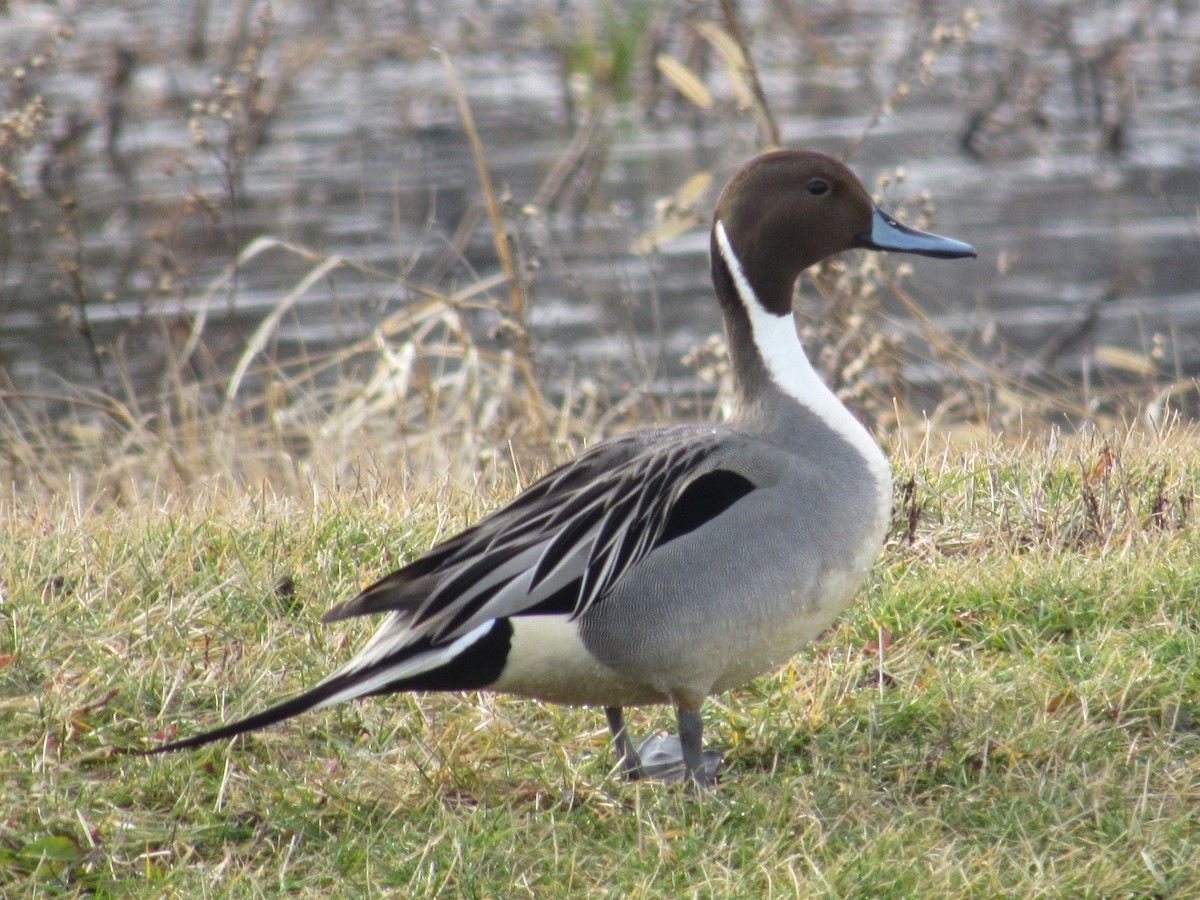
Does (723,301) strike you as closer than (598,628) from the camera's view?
No

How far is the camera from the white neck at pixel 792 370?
312 centimetres

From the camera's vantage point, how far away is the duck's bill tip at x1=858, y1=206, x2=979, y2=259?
3453 millimetres

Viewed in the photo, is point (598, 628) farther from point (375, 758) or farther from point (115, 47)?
point (115, 47)

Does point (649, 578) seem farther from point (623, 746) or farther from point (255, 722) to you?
point (255, 722)

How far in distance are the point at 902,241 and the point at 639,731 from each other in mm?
1167

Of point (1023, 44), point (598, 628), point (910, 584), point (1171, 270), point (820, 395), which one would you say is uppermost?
point (820, 395)

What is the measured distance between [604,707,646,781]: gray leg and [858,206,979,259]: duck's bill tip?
3.76 feet

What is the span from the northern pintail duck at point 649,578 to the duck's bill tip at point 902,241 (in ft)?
1.66

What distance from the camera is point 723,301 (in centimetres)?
338

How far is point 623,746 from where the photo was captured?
9.91ft

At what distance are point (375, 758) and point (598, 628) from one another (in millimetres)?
514

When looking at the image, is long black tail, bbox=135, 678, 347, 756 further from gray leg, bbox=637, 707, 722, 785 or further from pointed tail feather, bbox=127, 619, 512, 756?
gray leg, bbox=637, 707, 722, 785

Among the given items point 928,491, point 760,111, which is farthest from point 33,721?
point 760,111

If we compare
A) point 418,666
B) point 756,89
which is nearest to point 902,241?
point 418,666
